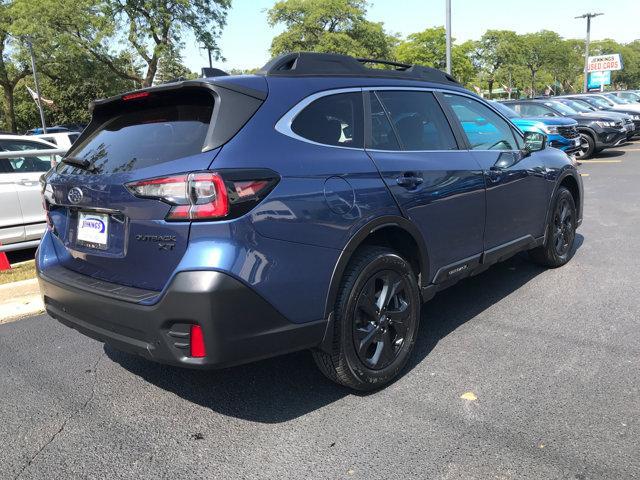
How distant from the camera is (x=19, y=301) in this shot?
5.12 m

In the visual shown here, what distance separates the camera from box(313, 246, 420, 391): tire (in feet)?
9.85

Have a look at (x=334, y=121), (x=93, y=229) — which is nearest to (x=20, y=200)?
(x=93, y=229)

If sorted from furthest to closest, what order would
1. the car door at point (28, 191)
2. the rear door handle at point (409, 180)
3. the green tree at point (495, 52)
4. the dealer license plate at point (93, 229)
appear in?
the green tree at point (495, 52) → the car door at point (28, 191) → the rear door handle at point (409, 180) → the dealer license plate at point (93, 229)

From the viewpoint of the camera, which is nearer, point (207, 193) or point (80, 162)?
point (207, 193)

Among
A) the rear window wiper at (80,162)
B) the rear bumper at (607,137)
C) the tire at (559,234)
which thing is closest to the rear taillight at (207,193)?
the rear window wiper at (80,162)

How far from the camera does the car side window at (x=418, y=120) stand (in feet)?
11.7

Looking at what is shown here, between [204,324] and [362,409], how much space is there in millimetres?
1104

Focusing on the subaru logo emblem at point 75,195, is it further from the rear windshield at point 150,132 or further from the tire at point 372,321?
the tire at point 372,321

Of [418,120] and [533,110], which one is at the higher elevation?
[418,120]

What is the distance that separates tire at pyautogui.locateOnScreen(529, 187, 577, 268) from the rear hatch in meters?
3.55

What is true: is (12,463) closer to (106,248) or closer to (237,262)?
(106,248)

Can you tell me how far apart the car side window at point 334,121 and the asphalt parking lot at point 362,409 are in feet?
4.82

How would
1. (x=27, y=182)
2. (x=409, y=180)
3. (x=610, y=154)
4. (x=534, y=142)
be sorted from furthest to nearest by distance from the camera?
(x=610, y=154) < (x=27, y=182) < (x=534, y=142) < (x=409, y=180)

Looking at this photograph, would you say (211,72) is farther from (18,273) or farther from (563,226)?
(18,273)
